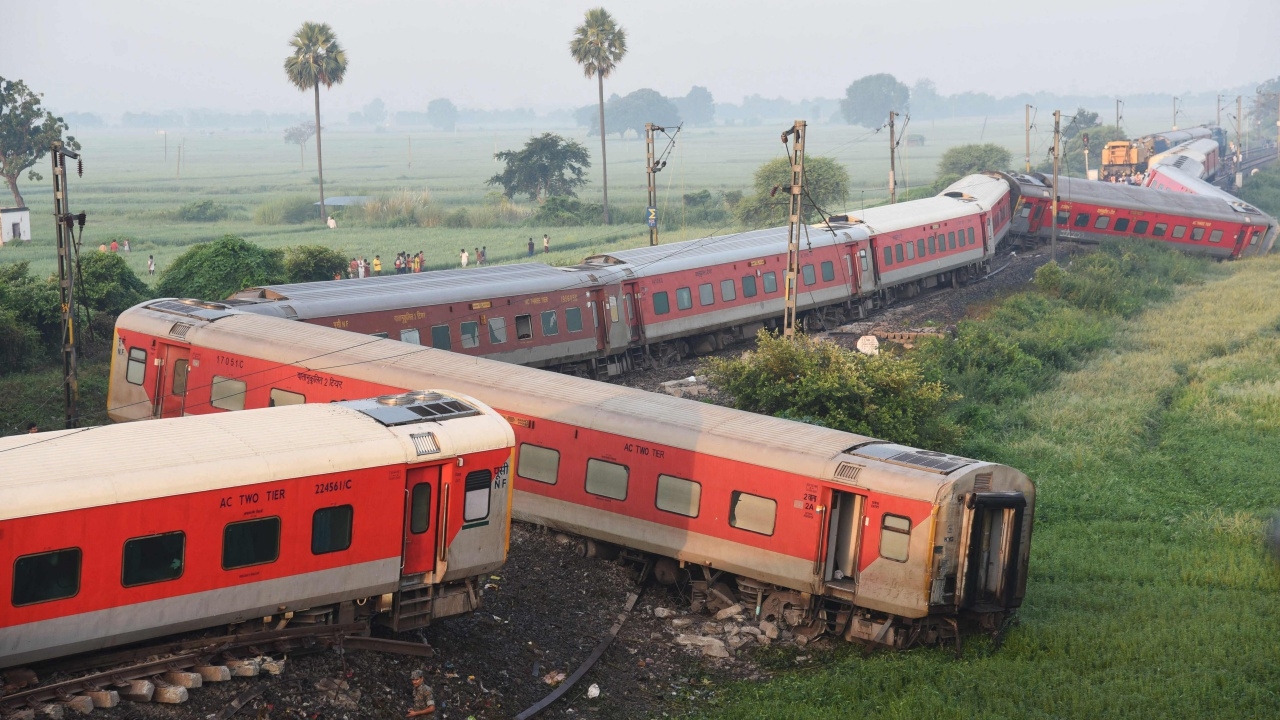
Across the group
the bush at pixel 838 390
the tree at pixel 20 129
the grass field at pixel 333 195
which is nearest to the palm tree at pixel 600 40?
the grass field at pixel 333 195

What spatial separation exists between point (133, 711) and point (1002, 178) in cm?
5517

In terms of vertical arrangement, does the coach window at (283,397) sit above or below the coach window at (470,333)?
below

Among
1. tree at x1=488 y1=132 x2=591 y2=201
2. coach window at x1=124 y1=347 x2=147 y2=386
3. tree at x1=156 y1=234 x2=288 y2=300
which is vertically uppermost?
tree at x1=488 y1=132 x2=591 y2=201

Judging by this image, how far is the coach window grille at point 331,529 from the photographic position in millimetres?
14070

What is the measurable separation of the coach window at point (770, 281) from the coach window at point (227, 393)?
749 inches

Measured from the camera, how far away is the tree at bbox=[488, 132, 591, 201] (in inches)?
4058

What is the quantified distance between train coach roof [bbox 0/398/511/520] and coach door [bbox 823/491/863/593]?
4795mm

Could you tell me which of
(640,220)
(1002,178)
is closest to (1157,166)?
(1002,178)

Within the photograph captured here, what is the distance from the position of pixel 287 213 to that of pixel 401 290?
Answer: 72.3 meters

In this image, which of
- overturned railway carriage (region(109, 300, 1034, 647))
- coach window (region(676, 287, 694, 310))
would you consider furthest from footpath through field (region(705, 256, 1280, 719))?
coach window (region(676, 287, 694, 310))

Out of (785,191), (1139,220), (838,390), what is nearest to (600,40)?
(785,191)

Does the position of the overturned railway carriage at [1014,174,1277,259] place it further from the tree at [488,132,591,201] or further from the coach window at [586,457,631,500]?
the tree at [488,132,591,201]

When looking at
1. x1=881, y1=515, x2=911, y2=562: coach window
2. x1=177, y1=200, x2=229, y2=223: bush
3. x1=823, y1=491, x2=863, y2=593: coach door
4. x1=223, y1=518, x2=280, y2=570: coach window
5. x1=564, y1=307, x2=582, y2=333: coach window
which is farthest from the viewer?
x1=177, y1=200, x2=229, y2=223: bush

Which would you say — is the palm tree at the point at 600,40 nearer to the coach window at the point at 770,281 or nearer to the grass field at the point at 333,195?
the grass field at the point at 333,195
